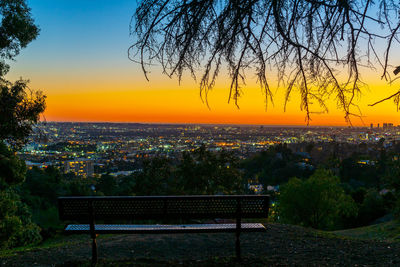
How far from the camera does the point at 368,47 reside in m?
2.23

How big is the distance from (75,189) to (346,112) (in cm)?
2422

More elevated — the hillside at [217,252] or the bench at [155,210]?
the bench at [155,210]

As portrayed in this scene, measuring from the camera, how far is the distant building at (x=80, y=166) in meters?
51.3

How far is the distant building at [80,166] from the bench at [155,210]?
48.5 m

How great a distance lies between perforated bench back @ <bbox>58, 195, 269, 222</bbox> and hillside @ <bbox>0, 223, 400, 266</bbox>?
0.55m

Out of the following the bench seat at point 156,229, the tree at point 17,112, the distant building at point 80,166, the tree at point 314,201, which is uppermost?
the tree at point 17,112

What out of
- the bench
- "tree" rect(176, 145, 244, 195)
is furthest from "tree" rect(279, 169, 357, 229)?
the bench

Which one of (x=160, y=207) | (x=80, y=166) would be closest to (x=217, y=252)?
(x=160, y=207)

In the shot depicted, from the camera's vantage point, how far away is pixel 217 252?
5.21 metres

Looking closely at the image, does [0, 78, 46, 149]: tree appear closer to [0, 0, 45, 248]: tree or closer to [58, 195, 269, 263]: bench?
[0, 0, 45, 248]: tree

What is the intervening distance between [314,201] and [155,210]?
14938 millimetres

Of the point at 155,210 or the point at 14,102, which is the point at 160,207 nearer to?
the point at 155,210

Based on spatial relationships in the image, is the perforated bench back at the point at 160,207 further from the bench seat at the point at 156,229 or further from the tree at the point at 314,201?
the tree at the point at 314,201

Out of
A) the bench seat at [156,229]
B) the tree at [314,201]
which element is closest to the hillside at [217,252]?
the bench seat at [156,229]
